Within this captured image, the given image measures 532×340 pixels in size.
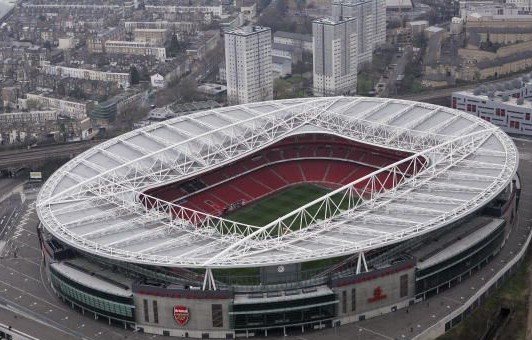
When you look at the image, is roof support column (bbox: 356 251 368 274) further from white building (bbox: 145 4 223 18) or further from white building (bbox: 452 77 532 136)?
white building (bbox: 145 4 223 18)

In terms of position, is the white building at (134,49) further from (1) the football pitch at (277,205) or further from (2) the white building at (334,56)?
(1) the football pitch at (277,205)

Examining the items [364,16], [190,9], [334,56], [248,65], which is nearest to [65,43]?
[190,9]

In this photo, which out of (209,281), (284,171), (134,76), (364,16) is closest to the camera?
(209,281)

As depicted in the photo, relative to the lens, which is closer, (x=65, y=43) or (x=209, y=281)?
(x=209, y=281)

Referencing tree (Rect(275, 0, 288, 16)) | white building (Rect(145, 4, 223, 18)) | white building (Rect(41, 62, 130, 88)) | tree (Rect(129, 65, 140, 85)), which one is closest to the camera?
tree (Rect(129, 65, 140, 85))

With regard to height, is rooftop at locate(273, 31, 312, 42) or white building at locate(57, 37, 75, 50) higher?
rooftop at locate(273, 31, 312, 42)

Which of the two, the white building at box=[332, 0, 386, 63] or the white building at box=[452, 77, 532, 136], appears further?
the white building at box=[332, 0, 386, 63]

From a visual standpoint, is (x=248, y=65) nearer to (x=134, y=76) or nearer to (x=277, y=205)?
(x=134, y=76)

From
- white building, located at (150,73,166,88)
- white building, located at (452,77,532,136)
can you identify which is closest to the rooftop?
white building, located at (150,73,166,88)

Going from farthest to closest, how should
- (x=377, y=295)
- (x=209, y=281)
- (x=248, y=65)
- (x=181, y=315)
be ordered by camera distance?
(x=248, y=65)
(x=377, y=295)
(x=181, y=315)
(x=209, y=281)
